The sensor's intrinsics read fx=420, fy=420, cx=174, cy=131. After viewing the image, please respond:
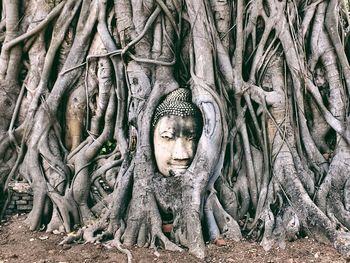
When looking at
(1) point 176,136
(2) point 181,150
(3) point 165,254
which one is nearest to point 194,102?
(1) point 176,136

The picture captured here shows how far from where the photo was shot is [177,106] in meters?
4.07

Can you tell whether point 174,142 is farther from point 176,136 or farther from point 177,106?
point 177,106

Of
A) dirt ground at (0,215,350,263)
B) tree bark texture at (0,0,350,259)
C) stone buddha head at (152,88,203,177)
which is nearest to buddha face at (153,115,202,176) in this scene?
stone buddha head at (152,88,203,177)

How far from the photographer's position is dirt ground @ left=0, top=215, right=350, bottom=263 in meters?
3.35

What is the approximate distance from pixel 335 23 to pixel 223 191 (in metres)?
2.20

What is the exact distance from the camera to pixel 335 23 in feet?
14.9

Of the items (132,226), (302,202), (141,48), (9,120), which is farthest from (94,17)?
(302,202)

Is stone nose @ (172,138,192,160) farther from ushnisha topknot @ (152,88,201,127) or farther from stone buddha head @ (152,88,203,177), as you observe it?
ushnisha topknot @ (152,88,201,127)

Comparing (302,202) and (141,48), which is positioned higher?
(141,48)

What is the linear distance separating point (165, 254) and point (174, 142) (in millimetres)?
1064

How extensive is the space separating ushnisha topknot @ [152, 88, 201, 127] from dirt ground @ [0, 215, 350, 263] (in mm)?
1262

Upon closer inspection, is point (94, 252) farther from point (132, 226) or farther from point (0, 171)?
point (0, 171)

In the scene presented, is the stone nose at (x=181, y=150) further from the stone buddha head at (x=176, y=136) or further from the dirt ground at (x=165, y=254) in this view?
the dirt ground at (x=165, y=254)

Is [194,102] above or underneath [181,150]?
above
